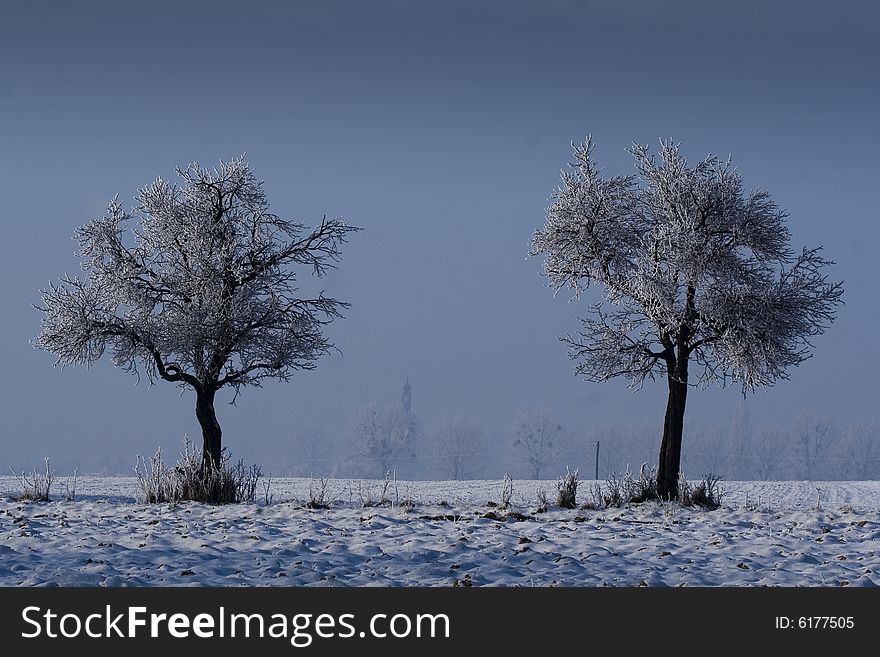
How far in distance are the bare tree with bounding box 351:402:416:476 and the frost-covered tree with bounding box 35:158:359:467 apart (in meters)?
76.5

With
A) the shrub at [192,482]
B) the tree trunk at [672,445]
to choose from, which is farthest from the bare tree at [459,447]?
the shrub at [192,482]

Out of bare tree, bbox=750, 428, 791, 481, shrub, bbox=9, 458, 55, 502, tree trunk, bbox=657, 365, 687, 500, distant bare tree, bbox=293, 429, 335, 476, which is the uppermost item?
tree trunk, bbox=657, 365, 687, 500

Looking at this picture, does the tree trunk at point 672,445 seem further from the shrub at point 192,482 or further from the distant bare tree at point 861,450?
the distant bare tree at point 861,450

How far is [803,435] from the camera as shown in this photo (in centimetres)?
10788

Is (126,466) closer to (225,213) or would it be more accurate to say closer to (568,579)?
(225,213)

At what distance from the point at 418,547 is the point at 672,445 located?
1060 centimetres

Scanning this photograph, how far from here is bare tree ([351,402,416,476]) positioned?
325 ft

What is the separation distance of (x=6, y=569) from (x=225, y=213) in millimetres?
13463

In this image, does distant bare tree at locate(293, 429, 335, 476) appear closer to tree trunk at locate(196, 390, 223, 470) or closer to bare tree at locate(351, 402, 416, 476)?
bare tree at locate(351, 402, 416, 476)

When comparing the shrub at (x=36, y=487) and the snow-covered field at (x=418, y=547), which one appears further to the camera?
the shrub at (x=36, y=487)

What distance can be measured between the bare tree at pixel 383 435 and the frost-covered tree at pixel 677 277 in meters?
77.5

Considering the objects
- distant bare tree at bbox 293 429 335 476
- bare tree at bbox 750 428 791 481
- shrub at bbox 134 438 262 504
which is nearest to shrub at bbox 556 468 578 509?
shrub at bbox 134 438 262 504

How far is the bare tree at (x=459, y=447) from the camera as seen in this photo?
105750 mm
